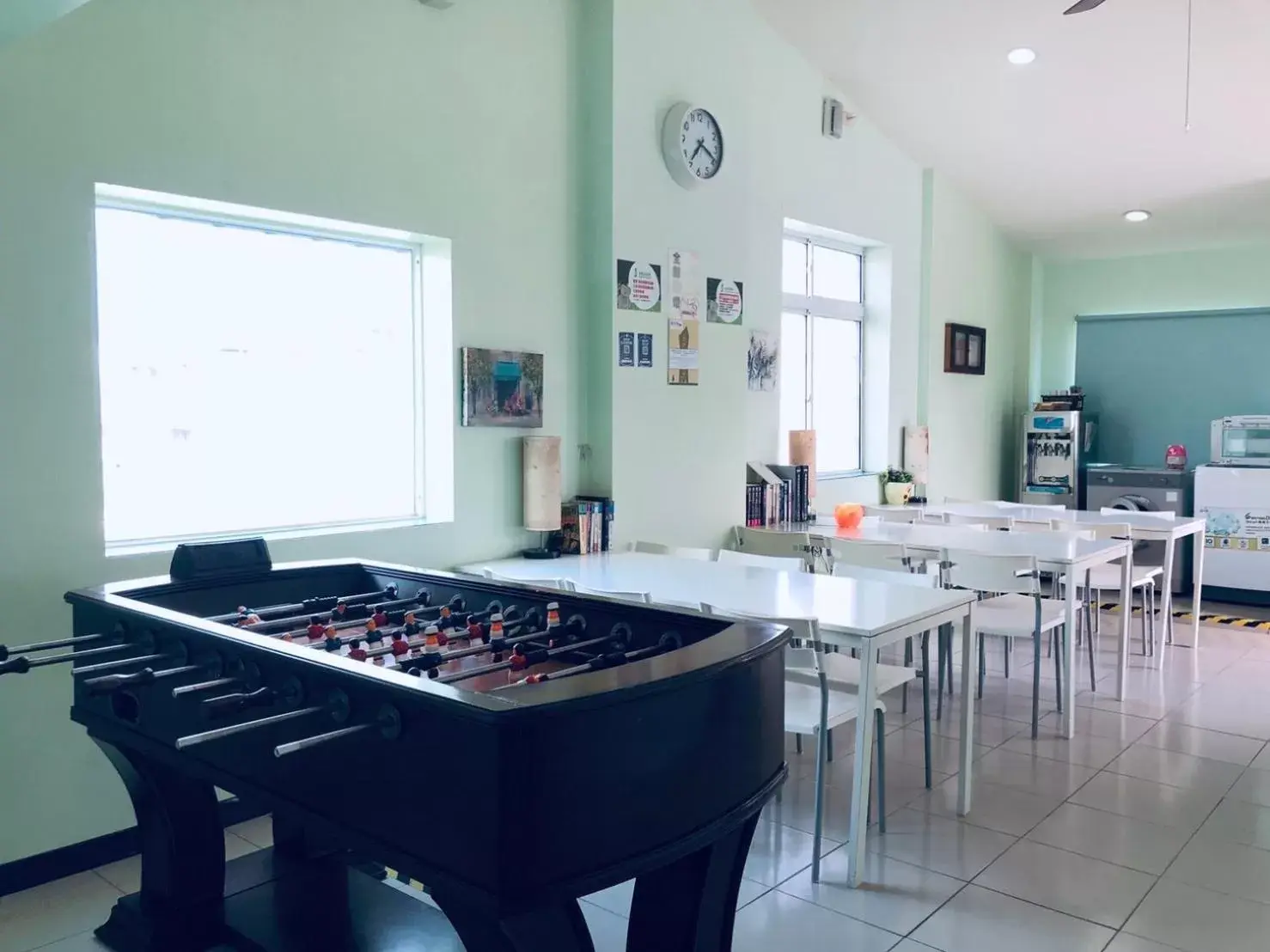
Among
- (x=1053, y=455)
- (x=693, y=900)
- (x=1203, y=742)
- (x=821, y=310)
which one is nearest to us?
(x=693, y=900)

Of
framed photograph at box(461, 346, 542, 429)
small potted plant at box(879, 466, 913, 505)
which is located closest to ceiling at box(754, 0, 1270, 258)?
small potted plant at box(879, 466, 913, 505)

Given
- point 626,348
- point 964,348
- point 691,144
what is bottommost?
point 626,348

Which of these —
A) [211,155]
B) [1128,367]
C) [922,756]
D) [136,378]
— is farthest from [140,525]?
[1128,367]

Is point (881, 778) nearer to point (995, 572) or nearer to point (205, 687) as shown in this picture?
point (995, 572)

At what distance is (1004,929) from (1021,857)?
0.47m

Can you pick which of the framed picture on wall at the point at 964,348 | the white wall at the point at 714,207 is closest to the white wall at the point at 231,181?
the white wall at the point at 714,207

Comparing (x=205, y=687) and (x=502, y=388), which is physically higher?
(x=502, y=388)

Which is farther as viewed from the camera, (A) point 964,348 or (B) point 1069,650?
(A) point 964,348

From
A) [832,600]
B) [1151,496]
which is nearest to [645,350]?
[832,600]

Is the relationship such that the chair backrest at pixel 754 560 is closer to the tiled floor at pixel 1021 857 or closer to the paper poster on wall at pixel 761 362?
the tiled floor at pixel 1021 857

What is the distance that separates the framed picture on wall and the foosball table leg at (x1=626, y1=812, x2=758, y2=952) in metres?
5.67

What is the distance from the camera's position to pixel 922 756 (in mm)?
3938

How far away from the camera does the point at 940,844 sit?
3.13 metres

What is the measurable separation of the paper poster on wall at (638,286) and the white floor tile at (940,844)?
2400mm
